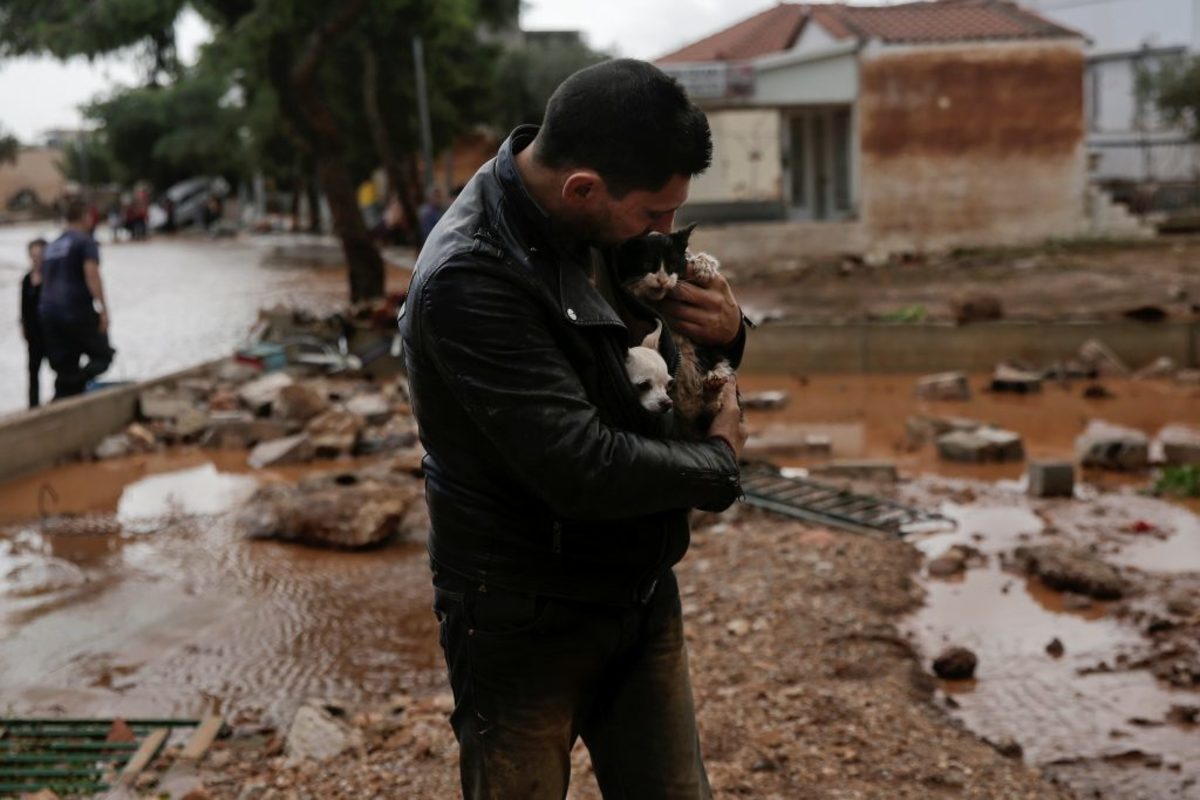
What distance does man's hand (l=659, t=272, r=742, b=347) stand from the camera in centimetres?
252

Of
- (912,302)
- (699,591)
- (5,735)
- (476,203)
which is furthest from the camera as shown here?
(912,302)

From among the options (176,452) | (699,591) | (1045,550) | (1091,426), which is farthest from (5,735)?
(1091,426)

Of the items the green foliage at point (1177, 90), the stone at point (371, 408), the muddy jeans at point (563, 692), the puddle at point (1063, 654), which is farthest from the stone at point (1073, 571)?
the green foliage at point (1177, 90)

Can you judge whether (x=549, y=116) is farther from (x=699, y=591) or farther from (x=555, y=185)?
(x=699, y=591)

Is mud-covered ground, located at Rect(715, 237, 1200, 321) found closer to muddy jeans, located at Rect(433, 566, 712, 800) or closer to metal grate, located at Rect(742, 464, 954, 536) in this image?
metal grate, located at Rect(742, 464, 954, 536)

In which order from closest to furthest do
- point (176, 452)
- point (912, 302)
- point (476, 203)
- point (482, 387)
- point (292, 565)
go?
point (482, 387)
point (476, 203)
point (292, 565)
point (176, 452)
point (912, 302)

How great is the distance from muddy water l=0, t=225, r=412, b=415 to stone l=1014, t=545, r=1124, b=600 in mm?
9746

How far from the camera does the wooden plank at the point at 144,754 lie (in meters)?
4.44

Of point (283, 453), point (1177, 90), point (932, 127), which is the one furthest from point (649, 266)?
point (1177, 90)

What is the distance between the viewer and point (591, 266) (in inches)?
93.4

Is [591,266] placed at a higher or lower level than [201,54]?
lower

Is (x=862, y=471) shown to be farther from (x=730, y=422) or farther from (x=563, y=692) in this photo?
(x=563, y=692)

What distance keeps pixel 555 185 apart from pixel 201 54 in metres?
18.0

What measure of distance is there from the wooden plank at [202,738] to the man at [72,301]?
6.32m
